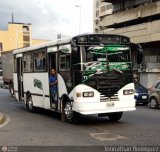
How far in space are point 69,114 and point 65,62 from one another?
1.80 meters

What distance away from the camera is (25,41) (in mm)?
119250

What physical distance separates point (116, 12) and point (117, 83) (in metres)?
49.8

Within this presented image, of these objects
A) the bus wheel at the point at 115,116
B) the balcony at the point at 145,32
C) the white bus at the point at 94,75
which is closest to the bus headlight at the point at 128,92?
the white bus at the point at 94,75

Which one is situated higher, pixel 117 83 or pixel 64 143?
pixel 117 83

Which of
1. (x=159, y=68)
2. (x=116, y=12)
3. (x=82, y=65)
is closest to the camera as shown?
(x=82, y=65)

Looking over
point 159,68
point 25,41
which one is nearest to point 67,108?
point 159,68

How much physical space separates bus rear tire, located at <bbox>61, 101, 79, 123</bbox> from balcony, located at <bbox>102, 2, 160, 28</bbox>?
3724cm

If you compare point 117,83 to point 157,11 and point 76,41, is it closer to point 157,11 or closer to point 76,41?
point 76,41

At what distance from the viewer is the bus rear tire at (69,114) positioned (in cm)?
1407

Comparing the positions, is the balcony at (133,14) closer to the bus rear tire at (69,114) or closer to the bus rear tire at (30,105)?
the bus rear tire at (30,105)

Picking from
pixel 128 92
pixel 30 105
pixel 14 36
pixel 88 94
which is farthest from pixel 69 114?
pixel 14 36

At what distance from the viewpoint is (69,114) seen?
14398mm

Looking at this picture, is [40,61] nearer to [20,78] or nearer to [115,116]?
[20,78]

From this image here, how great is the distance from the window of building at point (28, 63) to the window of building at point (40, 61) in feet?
2.20
